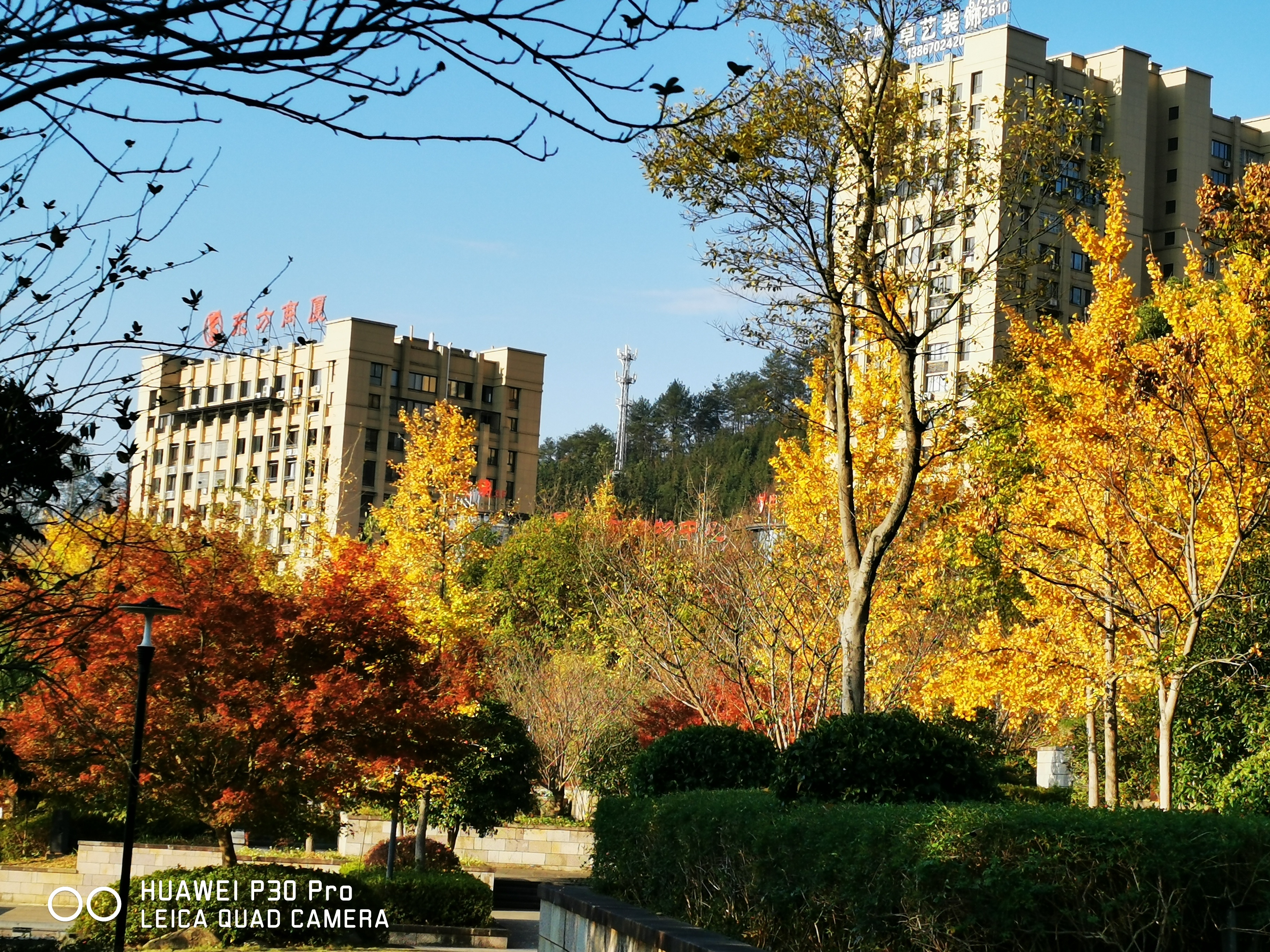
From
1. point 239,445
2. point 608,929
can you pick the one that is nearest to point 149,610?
point 608,929

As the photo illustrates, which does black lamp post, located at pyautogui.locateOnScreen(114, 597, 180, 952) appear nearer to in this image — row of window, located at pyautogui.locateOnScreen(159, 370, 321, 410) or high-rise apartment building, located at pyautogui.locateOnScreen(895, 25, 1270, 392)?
high-rise apartment building, located at pyautogui.locateOnScreen(895, 25, 1270, 392)

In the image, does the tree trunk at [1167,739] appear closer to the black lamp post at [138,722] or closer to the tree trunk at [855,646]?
the tree trunk at [855,646]

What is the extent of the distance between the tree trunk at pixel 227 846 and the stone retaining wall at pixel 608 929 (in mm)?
6063

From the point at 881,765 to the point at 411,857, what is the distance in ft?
62.0

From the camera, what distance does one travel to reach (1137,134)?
2534 inches

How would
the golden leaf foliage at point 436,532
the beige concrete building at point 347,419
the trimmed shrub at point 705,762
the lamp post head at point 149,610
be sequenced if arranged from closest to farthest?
the trimmed shrub at point 705,762 → the lamp post head at point 149,610 → the golden leaf foliage at point 436,532 → the beige concrete building at point 347,419

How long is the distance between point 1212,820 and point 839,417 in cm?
720

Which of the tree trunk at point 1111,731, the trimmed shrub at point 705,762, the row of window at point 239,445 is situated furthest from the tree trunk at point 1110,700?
the row of window at point 239,445

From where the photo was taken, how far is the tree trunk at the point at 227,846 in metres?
16.6

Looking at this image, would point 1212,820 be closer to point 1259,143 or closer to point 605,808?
point 605,808

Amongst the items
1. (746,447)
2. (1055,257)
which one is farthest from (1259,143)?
(1055,257)

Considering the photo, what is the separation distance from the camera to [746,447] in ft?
276

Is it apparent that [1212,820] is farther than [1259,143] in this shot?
No

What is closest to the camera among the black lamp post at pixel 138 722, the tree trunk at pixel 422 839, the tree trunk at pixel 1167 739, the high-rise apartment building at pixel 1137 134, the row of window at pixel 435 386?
the tree trunk at pixel 1167 739
